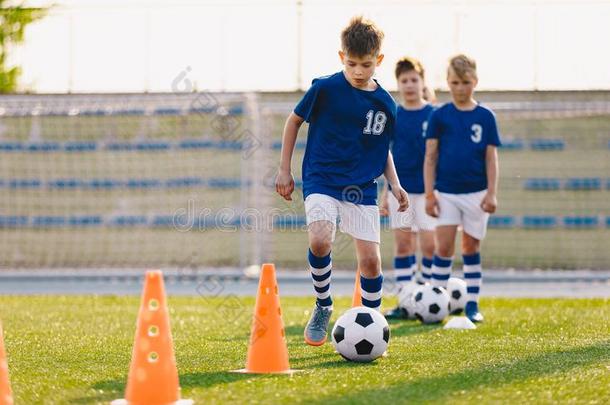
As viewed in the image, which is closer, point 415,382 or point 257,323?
point 415,382

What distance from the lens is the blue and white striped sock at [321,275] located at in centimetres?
548

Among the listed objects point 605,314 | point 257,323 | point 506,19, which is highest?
point 506,19

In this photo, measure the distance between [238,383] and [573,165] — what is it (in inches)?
464

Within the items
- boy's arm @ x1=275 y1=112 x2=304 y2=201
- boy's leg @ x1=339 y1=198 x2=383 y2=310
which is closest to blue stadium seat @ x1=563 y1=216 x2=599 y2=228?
boy's leg @ x1=339 y1=198 x2=383 y2=310

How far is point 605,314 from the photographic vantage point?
26.5 feet

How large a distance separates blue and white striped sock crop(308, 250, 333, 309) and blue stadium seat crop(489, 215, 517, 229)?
970 cm

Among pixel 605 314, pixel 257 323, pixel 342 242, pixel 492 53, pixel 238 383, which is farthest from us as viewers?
pixel 492 53

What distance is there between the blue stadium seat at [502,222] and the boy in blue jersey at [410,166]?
713cm

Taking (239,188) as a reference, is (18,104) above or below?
above

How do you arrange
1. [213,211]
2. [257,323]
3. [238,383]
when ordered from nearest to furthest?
1. [238,383]
2. [257,323]
3. [213,211]

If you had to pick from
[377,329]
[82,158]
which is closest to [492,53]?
[82,158]

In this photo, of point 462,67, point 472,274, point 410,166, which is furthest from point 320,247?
point 410,166

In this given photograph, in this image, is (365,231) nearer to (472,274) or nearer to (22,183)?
(472,274)

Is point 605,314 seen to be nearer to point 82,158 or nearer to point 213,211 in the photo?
point 213,211
